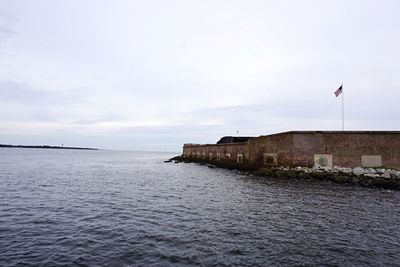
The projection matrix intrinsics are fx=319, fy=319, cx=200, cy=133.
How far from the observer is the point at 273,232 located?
9.73m

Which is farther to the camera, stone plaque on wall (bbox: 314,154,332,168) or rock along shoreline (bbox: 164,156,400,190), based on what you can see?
stone plaque on wall (bbox: 314,154,332,168)

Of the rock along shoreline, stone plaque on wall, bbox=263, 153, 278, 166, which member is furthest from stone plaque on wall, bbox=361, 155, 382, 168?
stone plaque on wall, bbox=263, 153, 278, 166

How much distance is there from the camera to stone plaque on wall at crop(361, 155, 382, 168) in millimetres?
23188

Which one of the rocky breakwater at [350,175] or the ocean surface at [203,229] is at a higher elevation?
the rocky breakwater at [350,175]

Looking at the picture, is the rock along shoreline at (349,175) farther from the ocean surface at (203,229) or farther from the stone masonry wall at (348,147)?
the ocean surface at (203,229)

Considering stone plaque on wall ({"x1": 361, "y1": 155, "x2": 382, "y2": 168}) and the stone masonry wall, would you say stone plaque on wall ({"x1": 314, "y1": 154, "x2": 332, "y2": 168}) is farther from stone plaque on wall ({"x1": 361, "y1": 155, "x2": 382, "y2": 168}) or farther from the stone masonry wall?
stone plaque on wall ({"x1": 361, "y1": 155, "x2": 382, "y2": 168})

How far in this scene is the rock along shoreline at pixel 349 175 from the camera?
20.1 meters

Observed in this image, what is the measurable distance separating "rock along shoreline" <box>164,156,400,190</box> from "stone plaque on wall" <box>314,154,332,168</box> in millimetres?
393

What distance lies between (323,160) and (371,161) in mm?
3287

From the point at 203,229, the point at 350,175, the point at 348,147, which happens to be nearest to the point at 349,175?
the point at 350,175

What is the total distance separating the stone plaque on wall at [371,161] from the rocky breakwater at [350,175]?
2.59 ft

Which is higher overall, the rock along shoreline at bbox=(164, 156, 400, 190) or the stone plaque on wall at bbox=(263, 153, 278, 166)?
the stone plaque on wall at bbox=(263, 153, 278, 166)

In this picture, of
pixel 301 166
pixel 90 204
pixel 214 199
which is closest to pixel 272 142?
pixel 301 166

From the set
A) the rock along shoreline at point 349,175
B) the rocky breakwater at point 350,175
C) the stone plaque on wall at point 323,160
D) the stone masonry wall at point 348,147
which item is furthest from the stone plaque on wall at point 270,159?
the stone plaque on wall at point 323,160
